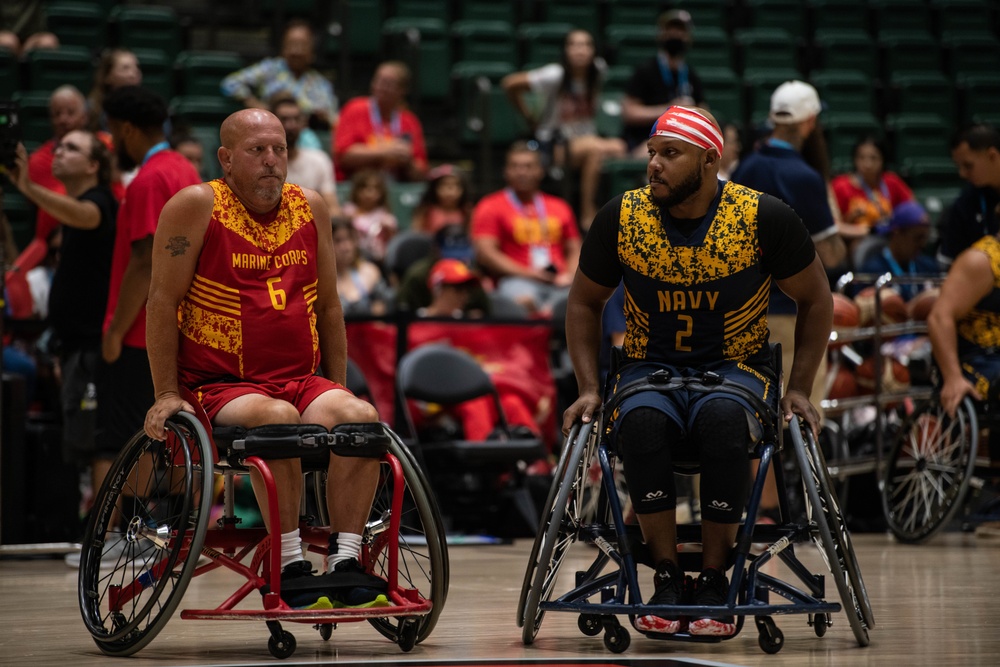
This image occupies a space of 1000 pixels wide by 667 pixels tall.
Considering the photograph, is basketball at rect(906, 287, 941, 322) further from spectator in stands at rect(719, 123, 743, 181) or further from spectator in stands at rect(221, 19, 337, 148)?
spectator in stands at rect(221, 19, 337, 148)

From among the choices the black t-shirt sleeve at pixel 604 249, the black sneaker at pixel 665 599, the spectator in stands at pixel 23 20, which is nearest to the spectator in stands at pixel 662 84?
the spectator in stands at pixel 23 20

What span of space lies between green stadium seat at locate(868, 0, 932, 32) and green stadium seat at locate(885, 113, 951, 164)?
1.31 m

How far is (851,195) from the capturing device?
980 centimetres

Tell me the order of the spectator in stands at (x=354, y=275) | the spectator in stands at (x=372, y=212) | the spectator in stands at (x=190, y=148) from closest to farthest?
the spectator in stands at (x=190, y=148) < the spectator in stands at (x=354, y=275) < the spectator in stands at (x=372, y=212)

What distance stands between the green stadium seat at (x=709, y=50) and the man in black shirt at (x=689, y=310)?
813 centimetres

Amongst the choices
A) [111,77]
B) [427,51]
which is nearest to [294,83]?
[427,51]

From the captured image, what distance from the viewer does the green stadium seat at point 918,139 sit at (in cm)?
1175

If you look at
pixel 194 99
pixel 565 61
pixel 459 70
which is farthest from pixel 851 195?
pixel 194 99

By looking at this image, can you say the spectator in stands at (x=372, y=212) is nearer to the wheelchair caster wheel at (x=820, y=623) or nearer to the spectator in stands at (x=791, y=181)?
the spectator in stands at (x=791, y=181)

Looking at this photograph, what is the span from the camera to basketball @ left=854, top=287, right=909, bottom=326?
7172 mm

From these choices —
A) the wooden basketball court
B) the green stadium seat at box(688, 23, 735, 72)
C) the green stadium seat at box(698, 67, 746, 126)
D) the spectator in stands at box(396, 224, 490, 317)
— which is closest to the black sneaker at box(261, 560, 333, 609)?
the wooden basketball court

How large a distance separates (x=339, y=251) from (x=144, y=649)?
4.43 m

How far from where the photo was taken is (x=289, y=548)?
3.49 meters

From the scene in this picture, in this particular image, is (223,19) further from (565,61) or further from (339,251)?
(339,251)
